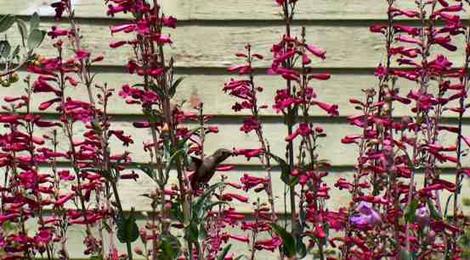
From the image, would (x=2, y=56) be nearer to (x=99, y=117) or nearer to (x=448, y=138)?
(x=99, y=117)

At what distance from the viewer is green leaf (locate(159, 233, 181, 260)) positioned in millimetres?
3225

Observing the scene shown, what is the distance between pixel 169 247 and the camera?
3.24 meters

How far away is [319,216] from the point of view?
3.61m

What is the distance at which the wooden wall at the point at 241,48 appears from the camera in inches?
257

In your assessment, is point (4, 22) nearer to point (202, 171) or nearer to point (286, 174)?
point (286, 174)

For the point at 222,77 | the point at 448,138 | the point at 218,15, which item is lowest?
the point at 448,138

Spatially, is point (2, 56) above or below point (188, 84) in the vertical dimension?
above

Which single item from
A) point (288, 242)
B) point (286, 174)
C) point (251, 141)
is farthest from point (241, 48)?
point (288, 242)

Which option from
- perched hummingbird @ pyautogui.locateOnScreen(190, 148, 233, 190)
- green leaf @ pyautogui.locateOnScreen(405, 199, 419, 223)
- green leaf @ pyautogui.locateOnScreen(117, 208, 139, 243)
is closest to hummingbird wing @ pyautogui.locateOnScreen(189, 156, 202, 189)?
perched hummingbird @ pyautogui.locateOnScreen(190, 148, 233, 190)

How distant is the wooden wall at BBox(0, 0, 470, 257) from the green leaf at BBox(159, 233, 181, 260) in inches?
127

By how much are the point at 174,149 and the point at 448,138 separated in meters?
3.56

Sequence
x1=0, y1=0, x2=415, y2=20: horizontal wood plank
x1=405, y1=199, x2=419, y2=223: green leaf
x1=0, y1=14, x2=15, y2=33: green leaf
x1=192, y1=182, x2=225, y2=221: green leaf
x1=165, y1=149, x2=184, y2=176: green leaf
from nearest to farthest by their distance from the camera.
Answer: x1=405, y1=199, x2=419, y2=223: green leaf, x1=0, y1=14, x2=15, y2=33: green leaf, x1=165, y1=149, x2=184, y2=176: green leaf, x1=192, y1=182, x2=225, y2=221: green leaf, x1=0, y1=0, x2=415, y2=20: horizontal wood plank

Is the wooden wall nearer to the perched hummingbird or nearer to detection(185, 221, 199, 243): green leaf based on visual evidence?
the perched hummingbird

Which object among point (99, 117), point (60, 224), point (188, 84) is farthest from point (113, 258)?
point (188, 84)
